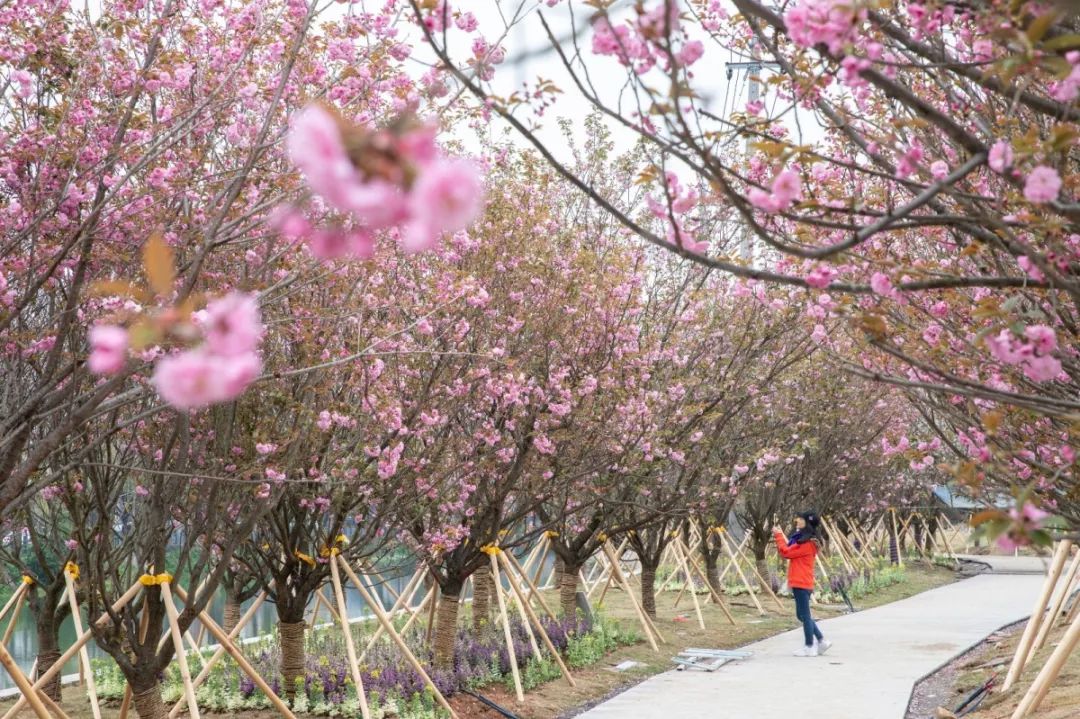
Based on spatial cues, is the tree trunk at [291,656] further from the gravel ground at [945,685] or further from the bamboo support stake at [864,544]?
the bamboo support stake at [864,544]

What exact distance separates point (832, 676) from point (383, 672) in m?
4.67

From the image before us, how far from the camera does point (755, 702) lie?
9875 mm

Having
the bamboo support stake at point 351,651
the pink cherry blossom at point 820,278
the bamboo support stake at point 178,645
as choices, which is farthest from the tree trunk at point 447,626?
the pink cherry blossom at point 820,278

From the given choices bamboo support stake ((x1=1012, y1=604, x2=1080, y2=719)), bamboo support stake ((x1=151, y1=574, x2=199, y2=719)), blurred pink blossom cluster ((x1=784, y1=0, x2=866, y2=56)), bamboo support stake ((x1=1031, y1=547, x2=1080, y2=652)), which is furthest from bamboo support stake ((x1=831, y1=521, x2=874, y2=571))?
blurred pink blossom cluster ((x1=784, y1=0, x2=866, y2=56))

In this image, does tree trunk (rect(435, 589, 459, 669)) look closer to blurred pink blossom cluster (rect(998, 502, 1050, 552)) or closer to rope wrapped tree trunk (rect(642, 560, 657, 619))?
rope wrapped tree trunk (rect(642, 560, 657, 619))

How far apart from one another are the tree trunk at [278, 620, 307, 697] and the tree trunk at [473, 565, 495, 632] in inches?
142

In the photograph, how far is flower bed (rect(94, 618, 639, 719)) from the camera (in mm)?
9289

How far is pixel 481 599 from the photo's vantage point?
1377cm

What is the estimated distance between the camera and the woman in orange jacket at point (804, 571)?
13.0m

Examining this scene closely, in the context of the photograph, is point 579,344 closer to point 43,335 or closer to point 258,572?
point 258,572

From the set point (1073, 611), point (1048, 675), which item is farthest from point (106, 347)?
point (1073, 611)

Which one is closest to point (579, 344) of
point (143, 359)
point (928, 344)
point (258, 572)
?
point (258, 572)

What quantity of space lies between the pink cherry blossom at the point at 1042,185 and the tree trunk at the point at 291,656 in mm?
8194

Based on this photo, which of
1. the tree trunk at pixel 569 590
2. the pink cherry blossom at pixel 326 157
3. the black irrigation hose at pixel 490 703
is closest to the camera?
the pink cherry blossom at pixel 326 157
